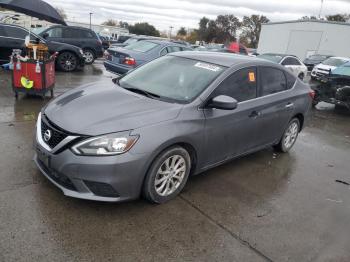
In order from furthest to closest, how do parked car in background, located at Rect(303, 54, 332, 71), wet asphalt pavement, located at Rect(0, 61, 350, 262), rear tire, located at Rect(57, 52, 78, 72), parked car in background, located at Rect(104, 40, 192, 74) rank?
parked car in background, located at Rect(303, 54, 332, 71)
rear tire, located at Rect(57, 52, 78, 72)
parked car in background, located at Rect(104, 40, 192, 74)
wet asphalt pavement, located at Rect(0, 61, 350, 262)

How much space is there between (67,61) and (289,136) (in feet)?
31.0

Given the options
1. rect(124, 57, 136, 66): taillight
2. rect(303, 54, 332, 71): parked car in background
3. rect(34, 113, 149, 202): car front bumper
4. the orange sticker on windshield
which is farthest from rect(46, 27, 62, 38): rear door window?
rect(303, 54, 332, 71): parked car in background

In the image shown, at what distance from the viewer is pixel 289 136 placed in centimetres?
579

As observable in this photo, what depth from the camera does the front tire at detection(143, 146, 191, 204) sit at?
3.45 metres

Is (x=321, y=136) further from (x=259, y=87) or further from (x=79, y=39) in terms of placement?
(x=79, y=39)

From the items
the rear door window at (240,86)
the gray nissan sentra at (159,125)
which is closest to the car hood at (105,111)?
the gray nissan sentra at (159,125)

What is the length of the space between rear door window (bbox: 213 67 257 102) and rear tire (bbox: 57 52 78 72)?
31.5 feet

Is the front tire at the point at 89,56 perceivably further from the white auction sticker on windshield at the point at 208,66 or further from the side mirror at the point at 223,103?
the side mirror at the point at 223,103

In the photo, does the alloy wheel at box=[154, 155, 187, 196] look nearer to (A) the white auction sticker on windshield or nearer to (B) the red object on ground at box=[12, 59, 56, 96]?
(A) the white auction sticker on windshield

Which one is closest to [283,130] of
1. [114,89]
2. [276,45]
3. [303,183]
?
[303,183]

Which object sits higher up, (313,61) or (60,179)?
(60,179)

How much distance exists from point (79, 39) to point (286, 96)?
11.8 m

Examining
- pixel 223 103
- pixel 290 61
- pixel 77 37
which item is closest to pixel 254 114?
pixel 223 103

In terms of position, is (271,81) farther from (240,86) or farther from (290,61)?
(290,61)
